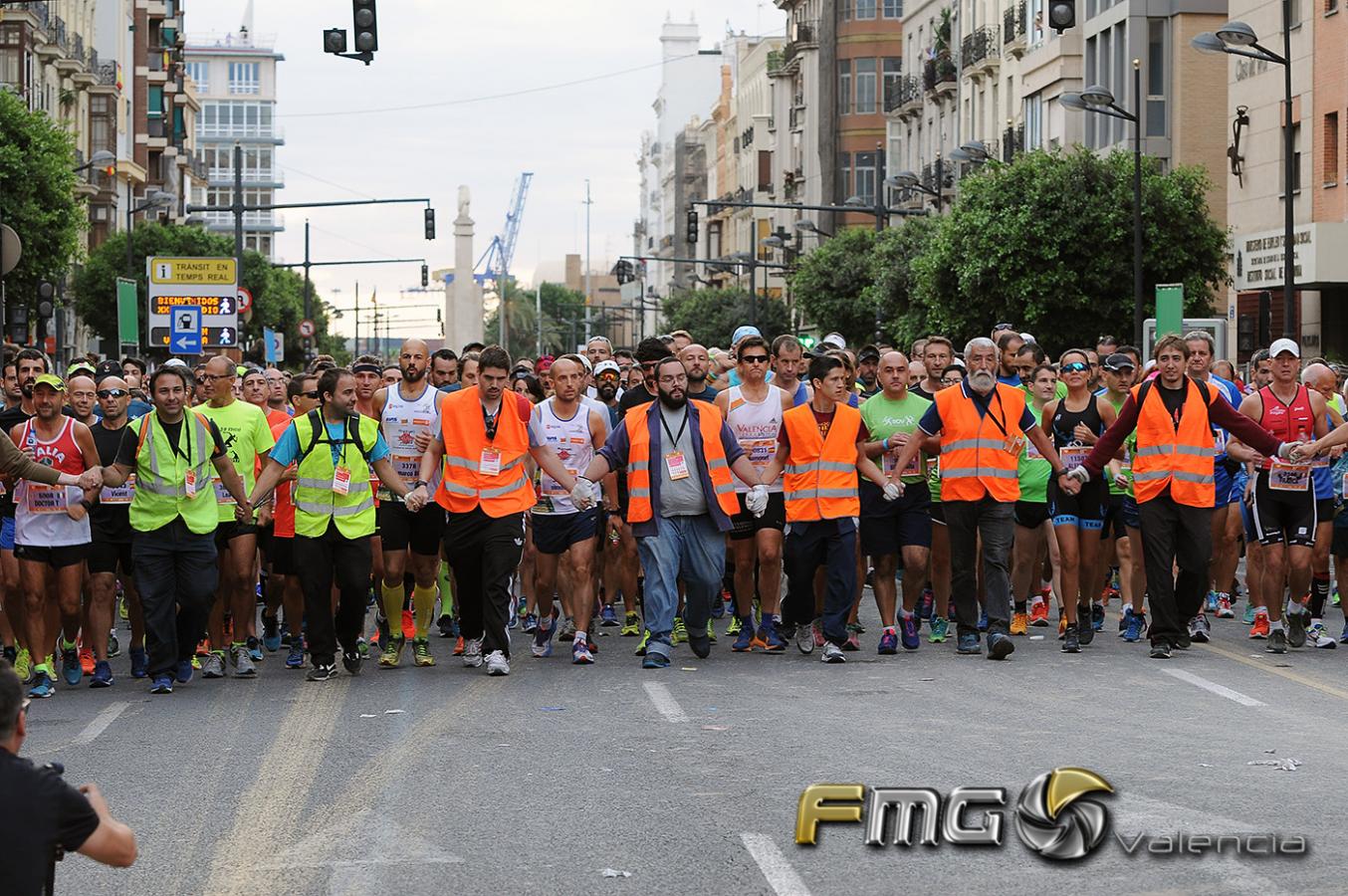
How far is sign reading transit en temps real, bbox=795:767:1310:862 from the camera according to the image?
818 centimetres

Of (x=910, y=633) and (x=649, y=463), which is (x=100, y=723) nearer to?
(x=649, y=463)

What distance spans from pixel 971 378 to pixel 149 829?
24.6ft

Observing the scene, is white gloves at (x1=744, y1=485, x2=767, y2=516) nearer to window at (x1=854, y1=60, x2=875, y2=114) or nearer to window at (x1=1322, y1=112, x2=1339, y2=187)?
window at (x1=1322, y1=112, x2=1339, y2=187)

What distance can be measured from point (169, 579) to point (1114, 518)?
22.2 feet

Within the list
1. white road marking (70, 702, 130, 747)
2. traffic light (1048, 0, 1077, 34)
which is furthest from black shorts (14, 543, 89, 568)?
traffic light (1048, 0, 1077, 34)

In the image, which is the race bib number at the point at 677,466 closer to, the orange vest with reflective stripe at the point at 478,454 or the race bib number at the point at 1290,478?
the orange vest with reflective stripe at the point at 478,454

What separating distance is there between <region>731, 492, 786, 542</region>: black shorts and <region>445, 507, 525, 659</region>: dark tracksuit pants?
1631mm

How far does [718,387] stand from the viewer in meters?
18.4

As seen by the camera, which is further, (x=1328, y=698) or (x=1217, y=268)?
(x=1217, y=268)

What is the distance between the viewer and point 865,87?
89812mm

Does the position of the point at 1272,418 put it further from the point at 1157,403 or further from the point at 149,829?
the point at 149,829

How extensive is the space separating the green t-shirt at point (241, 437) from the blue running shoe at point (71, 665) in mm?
1295

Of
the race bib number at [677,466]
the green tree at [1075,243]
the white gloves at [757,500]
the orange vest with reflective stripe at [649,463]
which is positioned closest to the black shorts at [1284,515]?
the white gloves at [757,500]

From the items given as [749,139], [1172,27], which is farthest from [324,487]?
[749,139]
